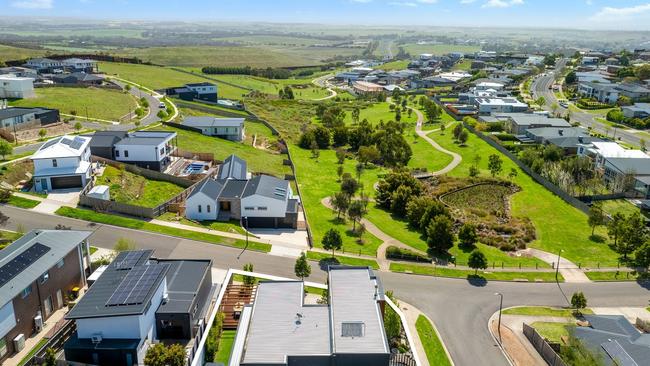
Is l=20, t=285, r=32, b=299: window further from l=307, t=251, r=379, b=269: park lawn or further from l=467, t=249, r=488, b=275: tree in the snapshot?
l=467, t=249, r=488, b=275: tree

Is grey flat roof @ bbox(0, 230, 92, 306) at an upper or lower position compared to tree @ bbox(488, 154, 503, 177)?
upper

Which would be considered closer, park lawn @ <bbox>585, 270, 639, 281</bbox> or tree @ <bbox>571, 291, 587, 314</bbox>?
tree @ <bbox>571, 291, 587, 314</bbox>

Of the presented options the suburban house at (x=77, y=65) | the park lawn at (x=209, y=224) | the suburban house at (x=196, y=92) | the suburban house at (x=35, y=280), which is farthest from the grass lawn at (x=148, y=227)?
the suburban house at (x=77, y=65)

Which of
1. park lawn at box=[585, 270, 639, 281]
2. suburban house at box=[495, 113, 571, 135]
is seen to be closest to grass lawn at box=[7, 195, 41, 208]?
park lawn at box=[585, 270, 639, 281]

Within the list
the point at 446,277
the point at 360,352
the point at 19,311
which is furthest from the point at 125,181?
the point at 360,352

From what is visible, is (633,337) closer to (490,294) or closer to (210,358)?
(490,294)
